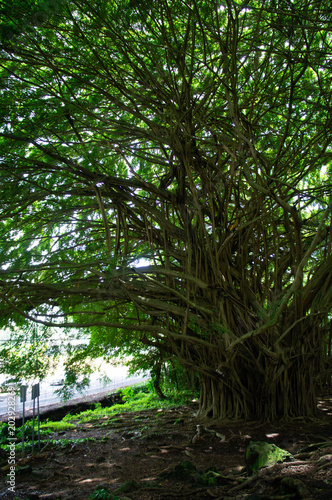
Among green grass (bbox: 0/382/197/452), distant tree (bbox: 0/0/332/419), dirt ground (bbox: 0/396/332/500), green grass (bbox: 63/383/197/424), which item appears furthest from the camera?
green grass (bbox: 63/383/197/424)

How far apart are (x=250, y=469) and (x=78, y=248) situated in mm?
2834

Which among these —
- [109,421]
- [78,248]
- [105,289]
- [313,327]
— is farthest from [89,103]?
[109,421]

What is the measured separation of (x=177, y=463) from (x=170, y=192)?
2366mm

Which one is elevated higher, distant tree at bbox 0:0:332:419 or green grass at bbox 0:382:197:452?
distant tree at bbox 0:0:332:419

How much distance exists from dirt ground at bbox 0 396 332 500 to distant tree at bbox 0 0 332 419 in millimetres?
485

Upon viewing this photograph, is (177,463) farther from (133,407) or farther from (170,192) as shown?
(133,407)

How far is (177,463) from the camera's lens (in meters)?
2.75

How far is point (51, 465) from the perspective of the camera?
3.14 metres

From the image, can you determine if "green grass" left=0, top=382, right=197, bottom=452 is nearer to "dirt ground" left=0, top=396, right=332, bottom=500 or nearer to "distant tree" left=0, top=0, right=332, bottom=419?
"dirt ground" left=0, top=396, right=332, bottom=500

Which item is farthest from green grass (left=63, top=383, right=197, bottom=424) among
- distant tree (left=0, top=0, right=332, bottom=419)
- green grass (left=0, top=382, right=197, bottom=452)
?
distant tree (left=0, top=0, right=332, bottom=419)

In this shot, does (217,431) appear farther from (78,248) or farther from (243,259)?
(78,248)

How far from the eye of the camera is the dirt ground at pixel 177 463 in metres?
1.96

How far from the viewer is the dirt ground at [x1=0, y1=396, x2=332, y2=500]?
196 centimetres

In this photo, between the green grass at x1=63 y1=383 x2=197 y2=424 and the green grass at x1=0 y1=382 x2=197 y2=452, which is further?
the green grass at x1=63 y1=383 x2=197 y2=424
